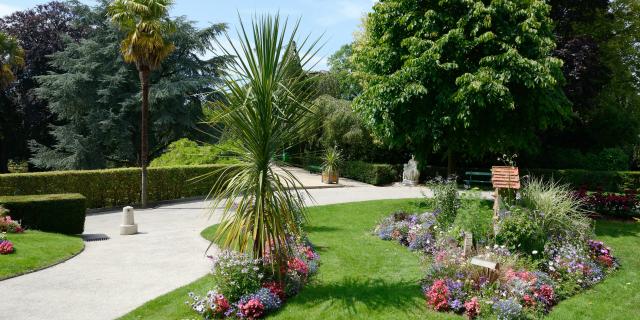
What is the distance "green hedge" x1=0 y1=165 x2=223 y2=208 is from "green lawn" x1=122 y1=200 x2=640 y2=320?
605 centimetres

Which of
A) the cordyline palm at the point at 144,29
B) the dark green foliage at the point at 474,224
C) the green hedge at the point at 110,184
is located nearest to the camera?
the dark green foliage at the point at 474,224

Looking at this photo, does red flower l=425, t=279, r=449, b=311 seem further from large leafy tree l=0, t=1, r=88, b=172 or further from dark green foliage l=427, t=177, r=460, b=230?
large leafy tree l=0, t=1, r=88, b=172

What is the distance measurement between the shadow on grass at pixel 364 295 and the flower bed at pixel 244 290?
0.29 metres

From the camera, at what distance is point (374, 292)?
6.29m

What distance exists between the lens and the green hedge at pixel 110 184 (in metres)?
14.4

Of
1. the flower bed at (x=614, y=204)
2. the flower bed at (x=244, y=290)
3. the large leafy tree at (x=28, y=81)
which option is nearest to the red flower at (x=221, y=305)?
the flower bed at (x=244, y=290)

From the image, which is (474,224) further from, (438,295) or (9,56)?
(9,56)

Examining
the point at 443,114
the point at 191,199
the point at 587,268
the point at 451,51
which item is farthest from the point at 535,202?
the point at 191,199

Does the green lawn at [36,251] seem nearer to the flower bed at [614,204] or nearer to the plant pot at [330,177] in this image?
the flower bed at [614,204]

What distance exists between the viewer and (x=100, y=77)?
28.2 meters

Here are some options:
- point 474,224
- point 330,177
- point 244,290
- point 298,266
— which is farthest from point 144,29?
point 474,224

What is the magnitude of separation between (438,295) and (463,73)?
7459 mm

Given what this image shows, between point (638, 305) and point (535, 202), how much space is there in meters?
2.71

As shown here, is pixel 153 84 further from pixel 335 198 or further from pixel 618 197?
pixel 618 197
